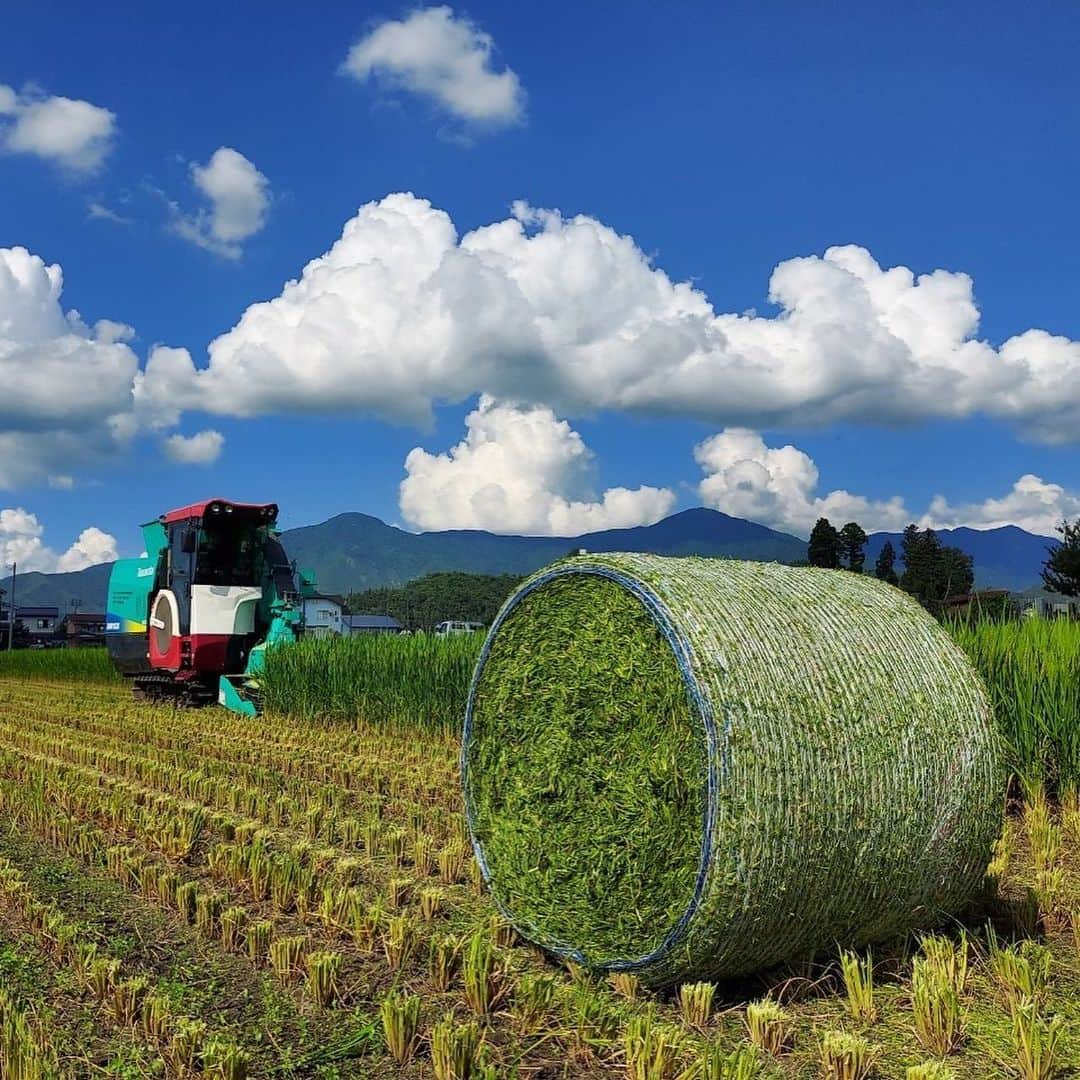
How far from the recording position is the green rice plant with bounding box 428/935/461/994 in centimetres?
415

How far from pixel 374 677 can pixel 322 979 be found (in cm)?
Result: 1047

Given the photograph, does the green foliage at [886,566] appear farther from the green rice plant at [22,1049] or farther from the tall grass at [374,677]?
the green rice plant at [22,1049]

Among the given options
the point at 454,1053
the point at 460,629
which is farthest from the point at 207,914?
the point at 460,629

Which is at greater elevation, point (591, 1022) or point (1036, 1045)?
point (1036, 1045)

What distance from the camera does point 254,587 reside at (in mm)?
15344

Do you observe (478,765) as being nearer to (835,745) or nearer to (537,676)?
(537,676)

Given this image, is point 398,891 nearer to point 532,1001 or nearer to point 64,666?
point 532,1001

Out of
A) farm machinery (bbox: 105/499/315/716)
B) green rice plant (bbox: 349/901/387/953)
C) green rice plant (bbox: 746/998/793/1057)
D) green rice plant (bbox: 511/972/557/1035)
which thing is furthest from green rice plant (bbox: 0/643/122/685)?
green rice plant (bbox: 746/998/793/1057)

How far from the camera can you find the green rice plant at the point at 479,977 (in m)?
3.92

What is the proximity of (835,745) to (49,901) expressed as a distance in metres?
3.86

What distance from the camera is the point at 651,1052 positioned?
11.0ft

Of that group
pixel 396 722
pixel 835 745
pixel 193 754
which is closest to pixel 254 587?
pixel 396 722

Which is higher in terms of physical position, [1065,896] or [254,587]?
[254,587]

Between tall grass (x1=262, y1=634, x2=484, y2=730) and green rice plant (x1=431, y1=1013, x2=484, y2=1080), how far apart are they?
9572 mm
